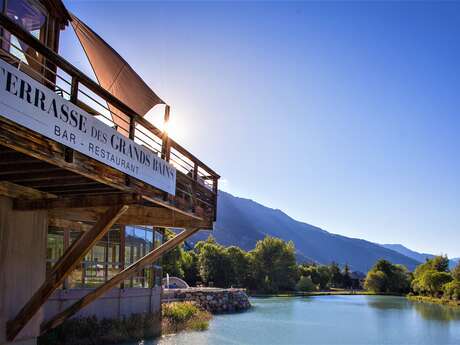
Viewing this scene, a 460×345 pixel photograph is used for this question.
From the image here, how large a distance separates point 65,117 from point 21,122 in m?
0.94

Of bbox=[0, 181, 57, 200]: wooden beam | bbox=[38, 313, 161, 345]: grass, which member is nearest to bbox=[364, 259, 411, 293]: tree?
bbox=[38, 313, 161, 345]: grass

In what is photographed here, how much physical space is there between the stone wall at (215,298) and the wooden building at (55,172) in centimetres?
2869

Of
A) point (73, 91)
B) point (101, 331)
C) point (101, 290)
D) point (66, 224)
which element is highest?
point (73, 91)

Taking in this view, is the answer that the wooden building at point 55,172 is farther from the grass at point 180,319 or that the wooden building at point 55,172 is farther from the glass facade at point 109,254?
the grass at point 180,319

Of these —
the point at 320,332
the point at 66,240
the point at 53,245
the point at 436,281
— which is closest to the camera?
the point at 53,245

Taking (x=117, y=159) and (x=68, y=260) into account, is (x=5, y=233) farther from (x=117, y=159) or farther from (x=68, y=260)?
(x=117, y=159)

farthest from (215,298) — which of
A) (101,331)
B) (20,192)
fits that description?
(20,192)

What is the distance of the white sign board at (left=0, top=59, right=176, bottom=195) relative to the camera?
20.6 ft

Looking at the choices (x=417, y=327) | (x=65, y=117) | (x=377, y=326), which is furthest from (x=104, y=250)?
(x=417, y=327)

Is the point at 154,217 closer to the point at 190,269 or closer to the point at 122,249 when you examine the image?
the point at 122,249

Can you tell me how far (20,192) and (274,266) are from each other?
8245 centimetres

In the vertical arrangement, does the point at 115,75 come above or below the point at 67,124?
above

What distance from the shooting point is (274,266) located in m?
89.9

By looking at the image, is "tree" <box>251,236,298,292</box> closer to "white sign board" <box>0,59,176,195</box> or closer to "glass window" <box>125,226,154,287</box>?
"glass window" <box>125,226,154,287</box>
